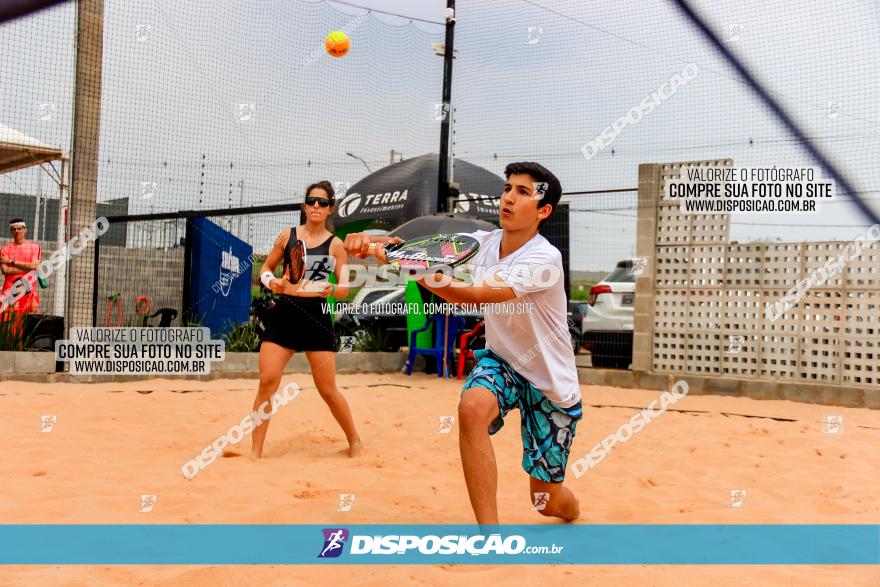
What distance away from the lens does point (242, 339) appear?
953 cm

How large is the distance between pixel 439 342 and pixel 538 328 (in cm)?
603

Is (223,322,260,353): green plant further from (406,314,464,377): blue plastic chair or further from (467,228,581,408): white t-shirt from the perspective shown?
(467,228,581,408): white t-shirt

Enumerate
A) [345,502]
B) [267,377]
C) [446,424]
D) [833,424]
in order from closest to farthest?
[345,502]
[267,377]
[446,424]
[833,424]

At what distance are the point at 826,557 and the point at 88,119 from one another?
8.04 meters

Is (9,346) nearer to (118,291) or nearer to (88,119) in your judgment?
(118,291)

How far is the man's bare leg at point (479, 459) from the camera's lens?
2900mm

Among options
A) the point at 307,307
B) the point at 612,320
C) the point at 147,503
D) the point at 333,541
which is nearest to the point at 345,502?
the point at 333,541

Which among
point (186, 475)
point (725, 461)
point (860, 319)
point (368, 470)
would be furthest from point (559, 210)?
point (186, 475)

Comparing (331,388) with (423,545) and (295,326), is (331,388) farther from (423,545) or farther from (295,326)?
(423,545)

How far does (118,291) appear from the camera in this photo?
8875 mm

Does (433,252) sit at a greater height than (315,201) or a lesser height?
lesser

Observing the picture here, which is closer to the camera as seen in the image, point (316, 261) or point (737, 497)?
point (737, 497)

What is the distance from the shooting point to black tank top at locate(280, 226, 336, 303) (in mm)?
4688

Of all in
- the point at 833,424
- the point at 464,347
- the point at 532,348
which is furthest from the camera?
the point at 464,347
